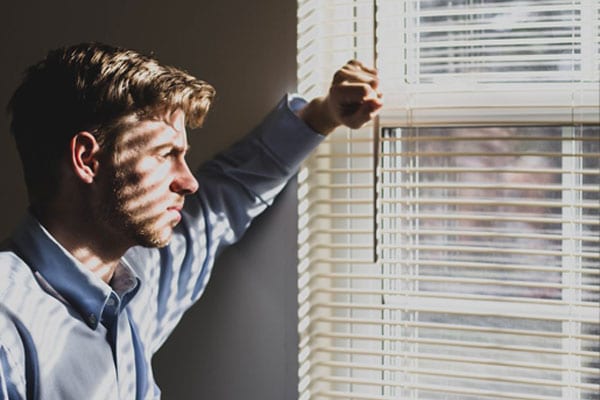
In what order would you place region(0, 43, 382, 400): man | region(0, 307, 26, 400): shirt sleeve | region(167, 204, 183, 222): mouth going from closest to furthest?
region(0, 307, 26, 400): shirt sleeve < region(0, 43, 382, 400): man < region(167, 204, 183, 222): mouth

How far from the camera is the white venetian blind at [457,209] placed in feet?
4.96

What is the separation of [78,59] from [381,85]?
1.90 feet

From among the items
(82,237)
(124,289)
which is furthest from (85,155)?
(124,289)

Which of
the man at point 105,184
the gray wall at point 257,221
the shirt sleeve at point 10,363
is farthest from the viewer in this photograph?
the gray wall at point 257,221

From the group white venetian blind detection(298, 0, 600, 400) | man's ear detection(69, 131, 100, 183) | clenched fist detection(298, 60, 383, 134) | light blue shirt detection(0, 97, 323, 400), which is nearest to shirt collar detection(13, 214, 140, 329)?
light blue shirt detection(0, 97, 323, 400)

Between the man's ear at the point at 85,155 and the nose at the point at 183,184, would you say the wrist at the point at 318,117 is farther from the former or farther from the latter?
the man's ear at the point at 85,155

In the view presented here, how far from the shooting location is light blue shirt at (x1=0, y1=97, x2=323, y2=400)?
4.42 feet

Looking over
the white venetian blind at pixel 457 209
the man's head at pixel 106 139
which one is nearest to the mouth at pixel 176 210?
the man's head at pixel 106 139

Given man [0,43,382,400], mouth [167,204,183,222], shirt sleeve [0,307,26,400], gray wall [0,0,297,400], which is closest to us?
shirt sleeve [0,307,26,400]

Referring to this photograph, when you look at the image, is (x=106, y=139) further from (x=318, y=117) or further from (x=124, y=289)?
(x=318, y=117)

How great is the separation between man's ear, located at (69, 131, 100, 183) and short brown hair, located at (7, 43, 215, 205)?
1cm

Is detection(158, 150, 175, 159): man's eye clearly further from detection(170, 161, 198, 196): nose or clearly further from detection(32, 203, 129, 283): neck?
detection(32, 203, 129, 283): neck

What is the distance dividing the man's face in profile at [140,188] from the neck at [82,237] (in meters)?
0.03

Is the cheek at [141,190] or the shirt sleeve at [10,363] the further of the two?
the cheek at [141,190]
